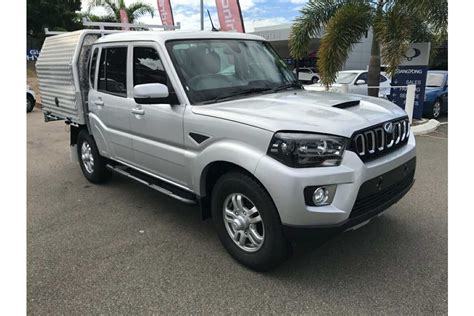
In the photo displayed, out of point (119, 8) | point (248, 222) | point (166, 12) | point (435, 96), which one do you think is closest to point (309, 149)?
point (248, 222)

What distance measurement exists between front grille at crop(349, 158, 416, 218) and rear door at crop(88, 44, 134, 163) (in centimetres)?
260

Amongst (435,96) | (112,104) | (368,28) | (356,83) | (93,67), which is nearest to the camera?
(112,104)

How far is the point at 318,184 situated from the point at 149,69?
221 cm

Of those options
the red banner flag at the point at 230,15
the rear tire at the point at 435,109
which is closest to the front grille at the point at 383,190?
the rear tire at the point at 435,109

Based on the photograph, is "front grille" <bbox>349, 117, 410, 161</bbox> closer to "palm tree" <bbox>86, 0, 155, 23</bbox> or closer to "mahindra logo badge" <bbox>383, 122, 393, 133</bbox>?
"mahindra logo badge" <bbox>383, 122, 393, 133</bbox>

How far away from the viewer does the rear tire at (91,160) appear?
555cm

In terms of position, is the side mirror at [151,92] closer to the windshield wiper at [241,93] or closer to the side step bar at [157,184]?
the windshield wiper at [241,93]

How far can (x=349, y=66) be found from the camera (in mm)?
34125

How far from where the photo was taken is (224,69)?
3.94 meters

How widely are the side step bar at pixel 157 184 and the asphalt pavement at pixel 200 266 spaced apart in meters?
0.42

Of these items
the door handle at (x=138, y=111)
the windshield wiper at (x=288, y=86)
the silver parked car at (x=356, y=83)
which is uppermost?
the silver parked car at (x=356, y=83)

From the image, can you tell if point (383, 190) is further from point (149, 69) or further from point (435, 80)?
point (435, 80)

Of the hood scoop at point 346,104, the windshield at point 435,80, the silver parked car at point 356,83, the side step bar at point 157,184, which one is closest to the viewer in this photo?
the hood scoop at point 346,104

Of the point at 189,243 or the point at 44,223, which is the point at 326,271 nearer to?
the point at 189,243
